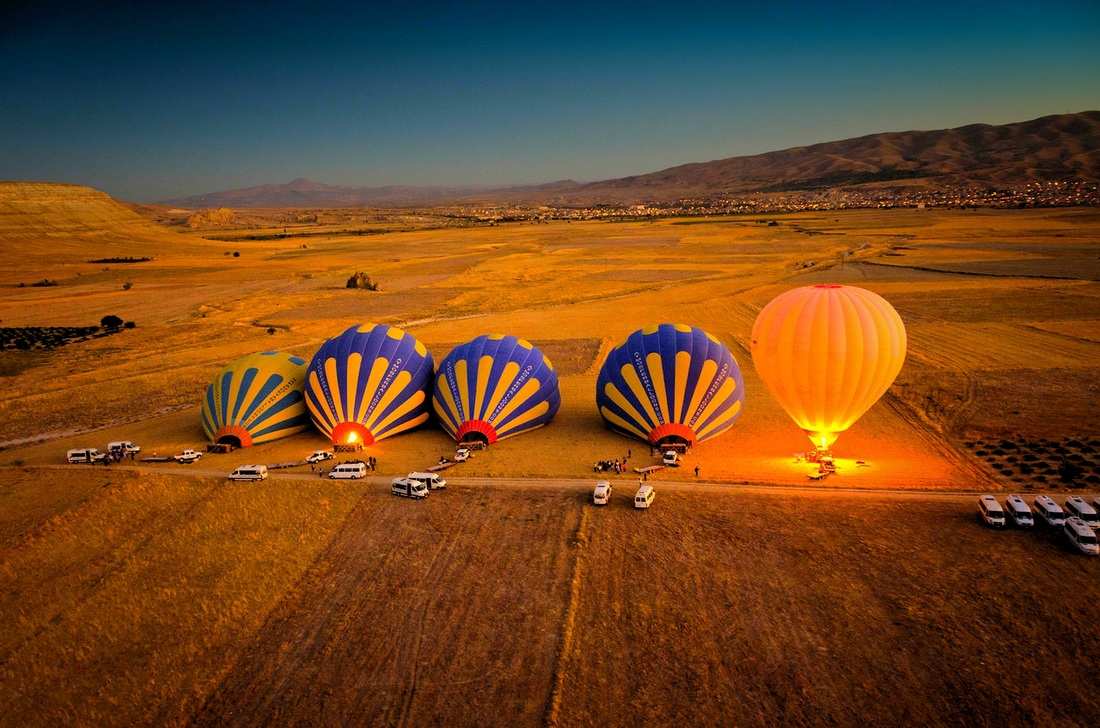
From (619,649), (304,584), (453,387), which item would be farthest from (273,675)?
(453,387)

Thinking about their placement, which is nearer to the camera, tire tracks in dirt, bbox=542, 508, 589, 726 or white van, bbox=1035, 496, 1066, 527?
tire tracks in dirt, bbox=542, 508, 589, 726

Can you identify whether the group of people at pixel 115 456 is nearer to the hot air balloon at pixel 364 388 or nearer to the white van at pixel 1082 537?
the hot air balloon at pixel 364 388

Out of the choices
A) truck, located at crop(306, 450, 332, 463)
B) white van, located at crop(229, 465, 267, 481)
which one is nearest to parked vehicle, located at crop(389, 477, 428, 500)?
truck, located at crop(306, 450, 332, 463)

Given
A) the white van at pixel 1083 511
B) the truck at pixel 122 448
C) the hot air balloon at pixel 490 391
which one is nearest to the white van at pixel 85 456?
the truck at pixel 122 448

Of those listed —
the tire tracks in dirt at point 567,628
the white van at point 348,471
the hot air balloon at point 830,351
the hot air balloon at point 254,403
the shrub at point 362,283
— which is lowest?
the shrub at point 362,283

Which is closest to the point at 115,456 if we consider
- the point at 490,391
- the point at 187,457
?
the point at 187,457

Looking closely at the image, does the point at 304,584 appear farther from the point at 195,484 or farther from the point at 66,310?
the point at 66,310

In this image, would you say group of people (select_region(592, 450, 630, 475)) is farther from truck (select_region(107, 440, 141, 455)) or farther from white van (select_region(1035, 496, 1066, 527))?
truck (select_region(107, 440, 141, 455))
